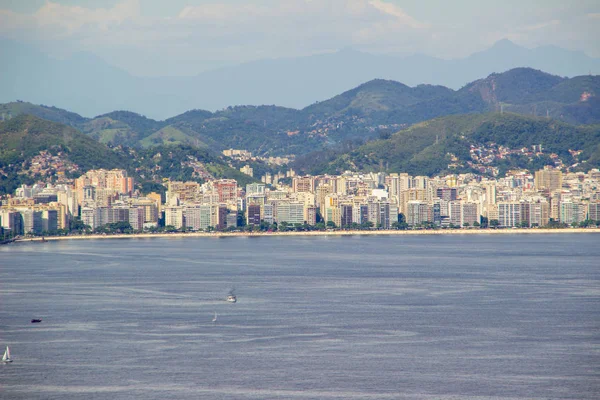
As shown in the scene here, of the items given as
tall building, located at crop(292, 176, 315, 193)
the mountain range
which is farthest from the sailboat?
the mountain range

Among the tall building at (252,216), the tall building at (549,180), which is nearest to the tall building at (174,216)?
the tall building at (252,216)

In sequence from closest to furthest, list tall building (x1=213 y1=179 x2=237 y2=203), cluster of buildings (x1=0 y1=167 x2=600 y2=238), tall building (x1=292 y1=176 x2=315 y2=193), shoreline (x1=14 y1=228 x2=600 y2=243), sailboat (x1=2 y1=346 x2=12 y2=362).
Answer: sailboat (x1=2 y1=346 x2=12 y2=362)
shoreline (x1=14 y1=228 x2=600 y2=243)
cluster of buildings (x1=0 y1=167 x2=600 y2=238)
tall building (x1=213 y1=179 x2=237 y2=203)
tall building (x1=292 y1=176 x2=315 y2=193)

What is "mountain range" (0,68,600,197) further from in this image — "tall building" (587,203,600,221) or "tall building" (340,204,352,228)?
"tall building" (587,203,600,221)

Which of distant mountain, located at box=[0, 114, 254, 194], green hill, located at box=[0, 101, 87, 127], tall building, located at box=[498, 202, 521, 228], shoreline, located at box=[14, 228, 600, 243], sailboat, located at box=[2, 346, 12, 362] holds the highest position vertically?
green hill, located at box=[0, 101, 87, 127]

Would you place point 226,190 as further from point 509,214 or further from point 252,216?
point 509,214

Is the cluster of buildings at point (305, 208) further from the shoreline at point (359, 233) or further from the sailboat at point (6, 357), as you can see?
the sailboat at point (6, 357)

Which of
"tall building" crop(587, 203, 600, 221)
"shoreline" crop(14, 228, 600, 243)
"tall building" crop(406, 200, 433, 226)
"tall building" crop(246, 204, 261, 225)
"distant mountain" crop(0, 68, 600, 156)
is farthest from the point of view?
"distant mountain" crop(0, 68, 600, 156)

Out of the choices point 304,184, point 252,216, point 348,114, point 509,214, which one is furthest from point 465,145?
point 348,114
